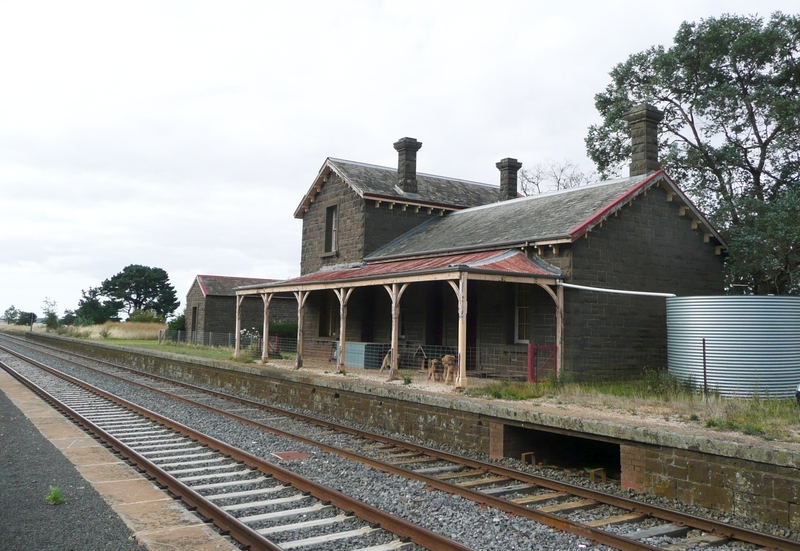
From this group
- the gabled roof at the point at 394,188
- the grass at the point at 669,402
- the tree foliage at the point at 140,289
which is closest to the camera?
the grass at the point at 669,402

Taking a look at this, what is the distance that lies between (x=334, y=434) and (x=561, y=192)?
9941 mm

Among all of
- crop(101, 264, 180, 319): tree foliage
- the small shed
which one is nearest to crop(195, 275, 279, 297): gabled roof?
the small shed

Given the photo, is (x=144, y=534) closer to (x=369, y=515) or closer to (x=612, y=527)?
(x=369, y=515)

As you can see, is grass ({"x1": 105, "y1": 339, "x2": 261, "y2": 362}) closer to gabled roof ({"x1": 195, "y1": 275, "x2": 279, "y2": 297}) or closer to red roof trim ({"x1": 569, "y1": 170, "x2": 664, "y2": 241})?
gabled roof ({"x1": 195, "y1": 275, "x2": 279, "y2": 297})

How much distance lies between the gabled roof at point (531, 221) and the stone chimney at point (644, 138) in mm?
541

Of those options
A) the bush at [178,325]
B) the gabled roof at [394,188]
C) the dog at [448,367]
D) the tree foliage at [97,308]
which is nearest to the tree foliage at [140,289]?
the tree foliage at [97,308]

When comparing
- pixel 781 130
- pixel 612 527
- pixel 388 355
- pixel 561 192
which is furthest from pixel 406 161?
pixel 612 527

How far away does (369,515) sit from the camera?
6.03 meters

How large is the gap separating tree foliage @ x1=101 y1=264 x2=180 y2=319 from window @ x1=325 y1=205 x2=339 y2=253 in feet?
196

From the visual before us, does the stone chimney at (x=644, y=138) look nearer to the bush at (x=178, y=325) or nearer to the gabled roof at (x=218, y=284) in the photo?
the gabled roof at (x=218, y=284)

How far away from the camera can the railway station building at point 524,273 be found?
44.8 feet

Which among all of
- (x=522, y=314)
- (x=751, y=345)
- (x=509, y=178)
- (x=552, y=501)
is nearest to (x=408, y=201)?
(x=509, y=178)

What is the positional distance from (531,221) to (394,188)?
250 inches

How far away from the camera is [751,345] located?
11.8 metres
